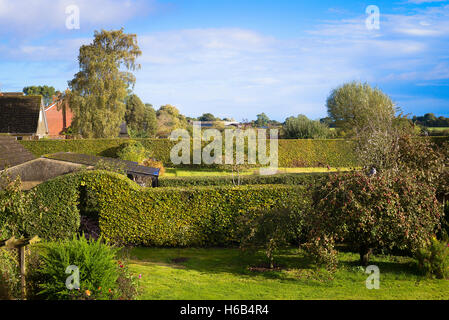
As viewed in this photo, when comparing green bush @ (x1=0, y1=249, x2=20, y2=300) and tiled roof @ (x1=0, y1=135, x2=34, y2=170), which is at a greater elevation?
tiled roof @ (x1=0, y1=135, x2=34, y2=170)

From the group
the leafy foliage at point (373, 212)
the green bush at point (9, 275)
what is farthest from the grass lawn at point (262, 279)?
the green bush at point (9, 275)

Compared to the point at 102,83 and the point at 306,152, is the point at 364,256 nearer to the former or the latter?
the point at 306,152

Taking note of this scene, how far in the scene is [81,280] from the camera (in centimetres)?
615

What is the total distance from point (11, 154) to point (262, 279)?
35.4 ft

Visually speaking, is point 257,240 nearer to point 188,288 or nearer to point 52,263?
point 188,288

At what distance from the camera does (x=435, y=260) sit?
28.6 ft

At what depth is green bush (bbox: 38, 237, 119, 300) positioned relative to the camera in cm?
605

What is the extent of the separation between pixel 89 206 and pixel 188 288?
15.6 ft

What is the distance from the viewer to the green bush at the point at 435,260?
8.64m

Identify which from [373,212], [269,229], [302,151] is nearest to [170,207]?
[269,229]

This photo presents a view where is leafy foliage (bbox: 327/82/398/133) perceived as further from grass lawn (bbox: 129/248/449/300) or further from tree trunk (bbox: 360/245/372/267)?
grass lawn (bbox: 129/248/449/300)

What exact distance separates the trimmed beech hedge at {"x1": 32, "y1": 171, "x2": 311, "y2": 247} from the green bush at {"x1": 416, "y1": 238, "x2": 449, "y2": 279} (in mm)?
3226

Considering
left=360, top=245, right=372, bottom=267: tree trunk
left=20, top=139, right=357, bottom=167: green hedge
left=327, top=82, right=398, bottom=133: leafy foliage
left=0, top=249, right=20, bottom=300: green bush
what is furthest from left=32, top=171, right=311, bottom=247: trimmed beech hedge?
left=327, top=82, right=398, bottom=133: leafy foliage
